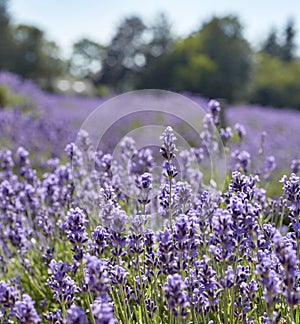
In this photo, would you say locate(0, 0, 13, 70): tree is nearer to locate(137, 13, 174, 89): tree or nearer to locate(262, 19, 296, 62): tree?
locate(137, 13, 174, 89): tree

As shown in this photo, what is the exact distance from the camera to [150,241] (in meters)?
2.02

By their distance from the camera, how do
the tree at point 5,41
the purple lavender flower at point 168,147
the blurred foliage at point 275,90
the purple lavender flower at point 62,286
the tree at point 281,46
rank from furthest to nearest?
1. the tree at point 281,46
2. the tree at point 5,41
3. the blurred foliage at point 275,90
4. the purple lavender flower at point 168,147
5. the purple lavender flower at point 62,286

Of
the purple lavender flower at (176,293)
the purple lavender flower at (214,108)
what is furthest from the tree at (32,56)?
the purple lavender flower at (176,293)

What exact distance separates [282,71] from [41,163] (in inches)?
821

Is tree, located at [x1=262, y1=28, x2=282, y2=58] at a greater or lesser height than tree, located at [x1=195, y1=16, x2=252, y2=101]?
greater

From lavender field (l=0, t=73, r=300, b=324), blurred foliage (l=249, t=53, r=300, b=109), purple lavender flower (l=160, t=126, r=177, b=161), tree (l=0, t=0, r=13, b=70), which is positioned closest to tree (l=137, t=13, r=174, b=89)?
blurred foliage (l=249, t=53, r=300, b=109)

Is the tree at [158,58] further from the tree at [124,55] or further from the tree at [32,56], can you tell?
the tree at [32,56]

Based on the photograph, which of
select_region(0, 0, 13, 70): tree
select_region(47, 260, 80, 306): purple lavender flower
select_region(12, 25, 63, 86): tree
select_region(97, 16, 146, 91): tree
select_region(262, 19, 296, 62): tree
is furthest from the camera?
select_region(262, 19, 296, 62): tree

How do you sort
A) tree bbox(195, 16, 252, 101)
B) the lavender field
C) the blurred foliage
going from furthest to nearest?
the blurred foliage < tree bbox(195, 16, 252, 101) < the lavender field

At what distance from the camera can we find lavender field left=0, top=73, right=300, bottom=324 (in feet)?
5.56

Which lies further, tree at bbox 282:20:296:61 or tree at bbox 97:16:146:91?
tree at bbox 282:20:296:61

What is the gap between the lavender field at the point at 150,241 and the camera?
169cm

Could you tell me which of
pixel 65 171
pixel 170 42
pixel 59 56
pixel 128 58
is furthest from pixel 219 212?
pixel 59 56

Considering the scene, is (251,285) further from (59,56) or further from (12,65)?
(59,56)
